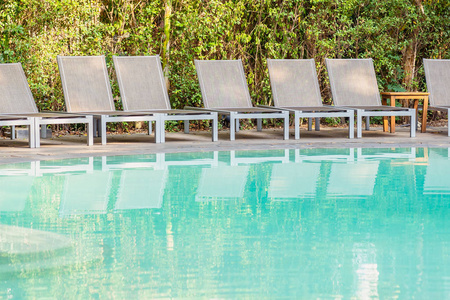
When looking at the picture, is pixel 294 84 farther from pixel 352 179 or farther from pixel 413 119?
pixel 352 179

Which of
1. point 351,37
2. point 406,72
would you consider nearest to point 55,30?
point 351,37

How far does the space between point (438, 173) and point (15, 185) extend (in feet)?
12.2

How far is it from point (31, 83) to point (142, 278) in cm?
725

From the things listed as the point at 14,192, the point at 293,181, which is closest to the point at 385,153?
the point at 293,181

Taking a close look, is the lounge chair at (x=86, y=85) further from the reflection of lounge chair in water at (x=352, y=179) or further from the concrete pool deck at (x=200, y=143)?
the reflection of lounge chair in water at (x=352, y=179)

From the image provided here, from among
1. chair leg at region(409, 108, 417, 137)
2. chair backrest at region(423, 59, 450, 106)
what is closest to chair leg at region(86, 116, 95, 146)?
chair leg at region(409, 108, 417, 137)

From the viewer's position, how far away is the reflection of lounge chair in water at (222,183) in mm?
5790

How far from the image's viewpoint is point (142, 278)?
3.44 m

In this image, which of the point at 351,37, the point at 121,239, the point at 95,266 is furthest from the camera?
the point at 351,37

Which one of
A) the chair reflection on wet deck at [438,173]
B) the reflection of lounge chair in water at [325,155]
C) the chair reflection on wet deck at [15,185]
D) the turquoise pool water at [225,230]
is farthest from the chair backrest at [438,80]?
the chair reflection on wet deck at [15,185]

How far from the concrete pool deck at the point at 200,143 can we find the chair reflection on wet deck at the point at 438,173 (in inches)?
24.3

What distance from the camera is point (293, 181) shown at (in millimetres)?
6480

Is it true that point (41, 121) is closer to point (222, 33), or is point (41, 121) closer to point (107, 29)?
point (107, 29)

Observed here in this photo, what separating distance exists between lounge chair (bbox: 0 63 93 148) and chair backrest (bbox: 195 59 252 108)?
1.86 metres
